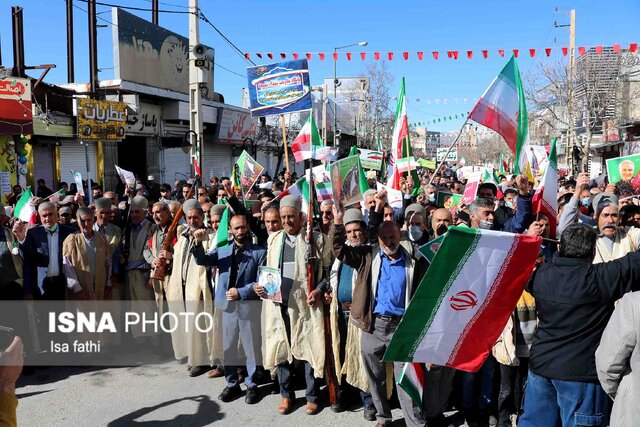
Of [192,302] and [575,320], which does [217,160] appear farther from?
[575,320]

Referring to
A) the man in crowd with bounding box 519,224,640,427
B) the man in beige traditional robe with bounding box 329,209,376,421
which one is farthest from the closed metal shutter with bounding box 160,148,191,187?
the man in crowd with bounding box 519,224,640,427

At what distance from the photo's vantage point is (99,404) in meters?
4.89

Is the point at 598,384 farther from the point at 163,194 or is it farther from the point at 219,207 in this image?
the point at 163,194

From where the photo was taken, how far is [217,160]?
A: 27266 millimetres

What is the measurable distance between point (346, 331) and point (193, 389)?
5.25 feet

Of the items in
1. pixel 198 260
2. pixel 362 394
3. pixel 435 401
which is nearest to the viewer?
pixel 435 401

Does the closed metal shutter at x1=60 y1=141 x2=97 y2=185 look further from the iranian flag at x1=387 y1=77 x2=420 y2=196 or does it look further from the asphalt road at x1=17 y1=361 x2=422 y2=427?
the asphalt road at x1=17 y1=361 x2=422 y2=427

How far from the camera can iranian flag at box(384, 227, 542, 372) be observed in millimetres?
3297

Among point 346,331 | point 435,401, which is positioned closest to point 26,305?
point 346,331

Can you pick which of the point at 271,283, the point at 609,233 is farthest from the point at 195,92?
the point at 609,233

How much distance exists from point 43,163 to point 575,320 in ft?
55.3

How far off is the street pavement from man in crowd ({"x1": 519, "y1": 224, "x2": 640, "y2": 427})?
1598mm

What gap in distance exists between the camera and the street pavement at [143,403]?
4570 mm

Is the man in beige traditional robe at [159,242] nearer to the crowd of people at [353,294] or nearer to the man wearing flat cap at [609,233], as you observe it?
the crowd of people at [353,294]
